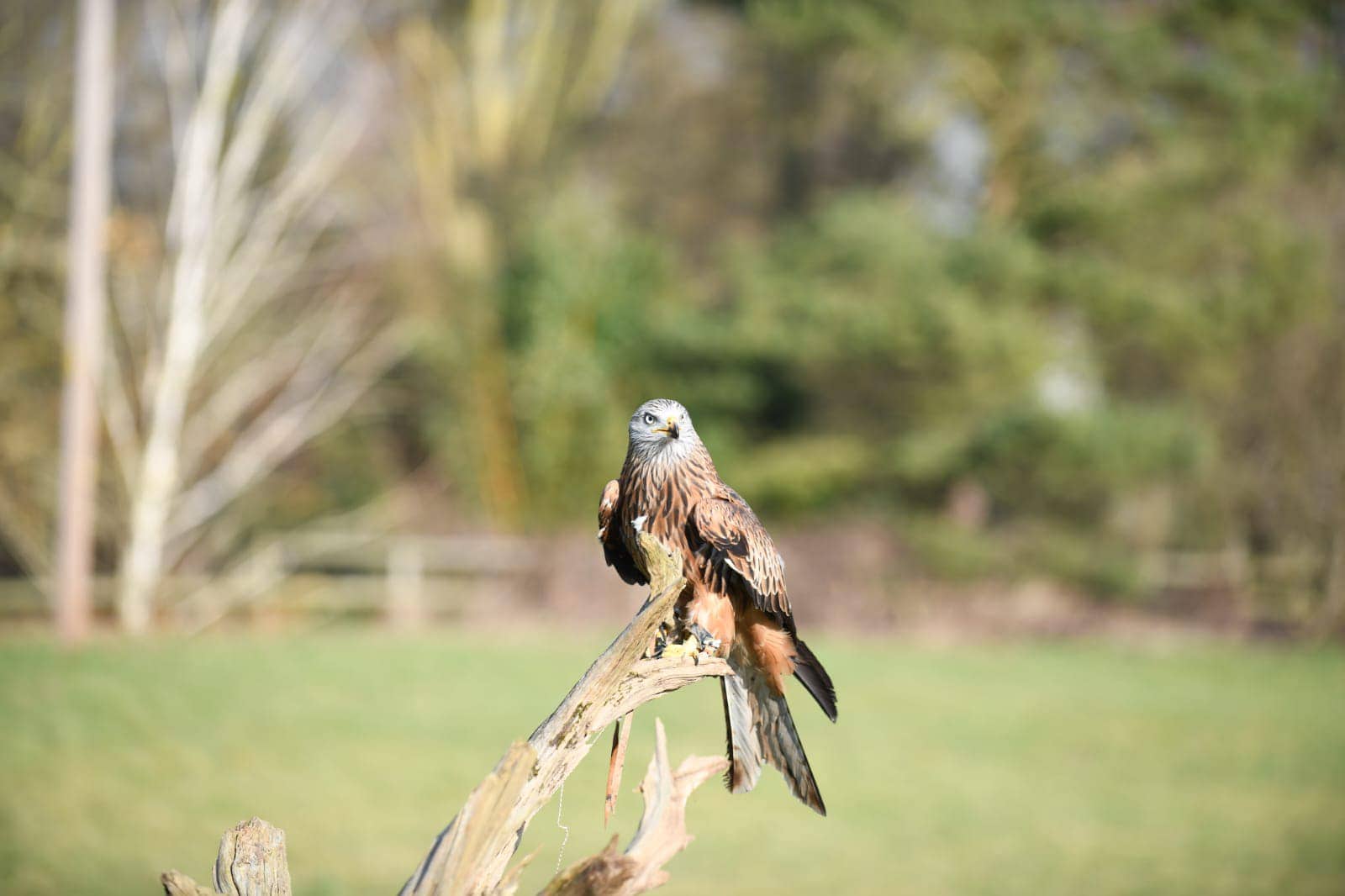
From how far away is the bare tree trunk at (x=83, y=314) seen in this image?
→ 12.3 m

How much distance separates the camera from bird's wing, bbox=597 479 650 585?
1.86m

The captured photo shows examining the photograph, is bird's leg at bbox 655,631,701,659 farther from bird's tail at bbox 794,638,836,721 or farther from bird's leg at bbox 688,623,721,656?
bird's tail at bbox 794,638,836,721

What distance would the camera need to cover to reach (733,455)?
58.5 feet

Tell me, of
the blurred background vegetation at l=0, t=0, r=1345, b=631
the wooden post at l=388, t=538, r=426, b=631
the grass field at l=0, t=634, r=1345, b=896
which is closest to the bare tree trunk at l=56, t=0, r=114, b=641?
the grass field at l=0, t=634, r=1345, b=896

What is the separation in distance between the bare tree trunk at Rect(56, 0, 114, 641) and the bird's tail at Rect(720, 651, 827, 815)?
39.9ft

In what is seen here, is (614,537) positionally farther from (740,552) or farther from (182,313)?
(182,313)

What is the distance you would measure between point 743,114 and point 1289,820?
17.1 m

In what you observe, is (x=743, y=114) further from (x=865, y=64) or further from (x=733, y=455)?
(x=733, y=455)

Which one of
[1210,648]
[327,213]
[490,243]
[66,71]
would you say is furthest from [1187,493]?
[66,71]

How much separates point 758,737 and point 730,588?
217mm

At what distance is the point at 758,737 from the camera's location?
1645 mm

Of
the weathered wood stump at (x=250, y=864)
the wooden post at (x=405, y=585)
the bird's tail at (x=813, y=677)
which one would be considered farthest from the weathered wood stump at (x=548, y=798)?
the wooden post at (x=405, y=585)

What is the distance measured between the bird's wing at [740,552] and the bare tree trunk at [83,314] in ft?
39.6

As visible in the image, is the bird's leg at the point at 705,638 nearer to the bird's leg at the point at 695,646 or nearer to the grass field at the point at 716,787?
the bird's leg at the point at 695,646
